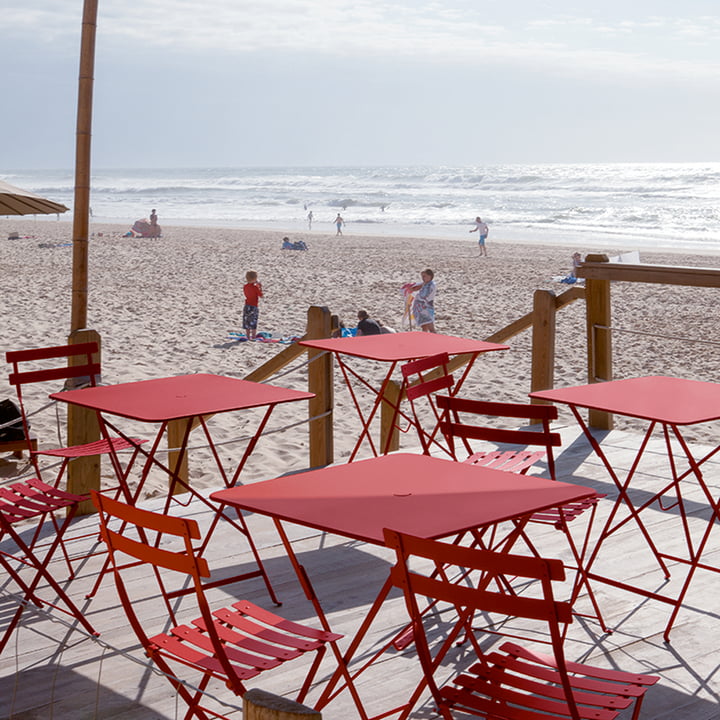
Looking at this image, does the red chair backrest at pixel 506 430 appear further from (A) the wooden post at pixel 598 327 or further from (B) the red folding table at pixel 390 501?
(A) the wooden post at pixel 598 327

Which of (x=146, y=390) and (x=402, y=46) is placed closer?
(x=146, y=390)

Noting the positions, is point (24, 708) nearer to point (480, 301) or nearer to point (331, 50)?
point (480, 301)

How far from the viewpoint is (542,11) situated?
82.1m

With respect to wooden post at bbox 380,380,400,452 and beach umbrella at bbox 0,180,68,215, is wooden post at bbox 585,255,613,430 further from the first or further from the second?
beach umbrella at bbox 0,180,68,215

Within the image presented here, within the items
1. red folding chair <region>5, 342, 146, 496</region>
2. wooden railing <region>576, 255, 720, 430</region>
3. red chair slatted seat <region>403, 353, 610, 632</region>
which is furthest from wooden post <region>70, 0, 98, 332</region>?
wooden railing <region>576, 255, 720, 430</region>

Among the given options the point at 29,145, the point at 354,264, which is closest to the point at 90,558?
the point at 354,264

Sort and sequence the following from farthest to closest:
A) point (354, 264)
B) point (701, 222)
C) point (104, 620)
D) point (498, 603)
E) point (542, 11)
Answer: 1. point (542, 11)
2. point (701, 222)
3. point (354, 264)
4. point (104, 620)
5. point (498, 603)

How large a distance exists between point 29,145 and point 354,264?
173064 mm

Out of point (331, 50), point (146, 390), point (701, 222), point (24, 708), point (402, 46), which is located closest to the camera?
point (24, 708)

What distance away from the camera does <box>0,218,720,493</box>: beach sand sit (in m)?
8.66

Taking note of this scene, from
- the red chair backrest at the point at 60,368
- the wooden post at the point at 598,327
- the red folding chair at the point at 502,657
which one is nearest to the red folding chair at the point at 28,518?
the red chair backrest at the point at 60,368

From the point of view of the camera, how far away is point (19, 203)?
3.93m

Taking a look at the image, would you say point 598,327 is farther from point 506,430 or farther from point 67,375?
point 67,375

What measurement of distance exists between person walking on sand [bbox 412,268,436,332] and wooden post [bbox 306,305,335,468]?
298 inches
